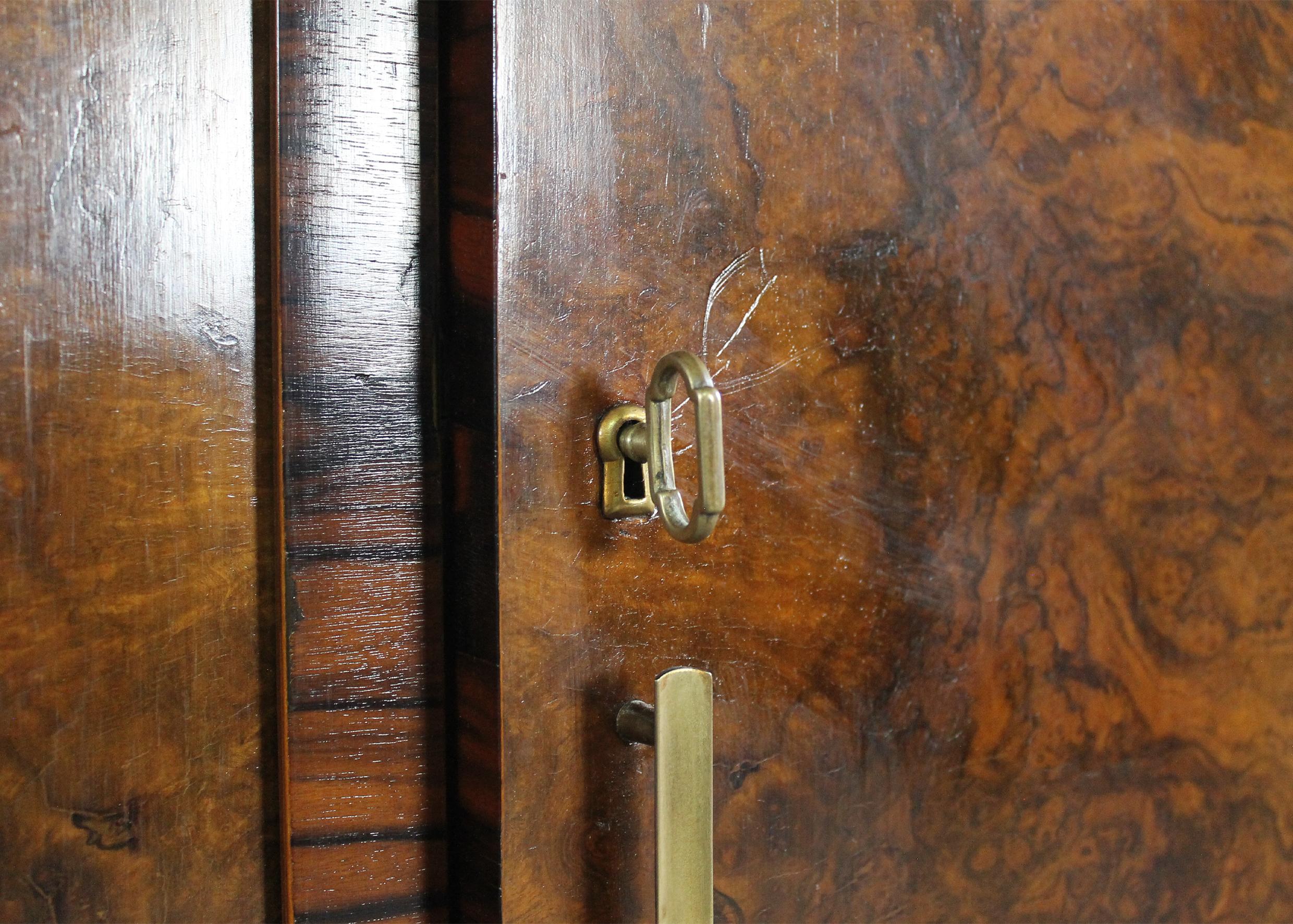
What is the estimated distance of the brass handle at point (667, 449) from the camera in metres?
0.40

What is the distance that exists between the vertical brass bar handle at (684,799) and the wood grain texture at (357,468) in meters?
0.11

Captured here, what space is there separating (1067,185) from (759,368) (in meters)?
0.22

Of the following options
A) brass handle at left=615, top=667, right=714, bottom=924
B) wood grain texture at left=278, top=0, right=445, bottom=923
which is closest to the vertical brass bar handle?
brass handle at left=615, top=667, right=714, bottom=924

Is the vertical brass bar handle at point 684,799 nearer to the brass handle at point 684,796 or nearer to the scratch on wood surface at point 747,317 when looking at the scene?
the brass handle at point 684,796

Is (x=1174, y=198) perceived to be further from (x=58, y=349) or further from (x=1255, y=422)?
(x=58, y=349)

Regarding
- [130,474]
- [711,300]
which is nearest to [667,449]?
[711,300]

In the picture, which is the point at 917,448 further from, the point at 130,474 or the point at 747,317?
the point at 130,474

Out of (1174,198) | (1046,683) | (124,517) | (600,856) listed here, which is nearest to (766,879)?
(600,856)

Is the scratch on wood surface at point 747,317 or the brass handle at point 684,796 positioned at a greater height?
the scratch on wood surface at point 747,317

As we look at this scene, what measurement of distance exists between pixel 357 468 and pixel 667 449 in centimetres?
13

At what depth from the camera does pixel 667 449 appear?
44 centimetres

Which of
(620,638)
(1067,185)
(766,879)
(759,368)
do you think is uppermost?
(1067,185)

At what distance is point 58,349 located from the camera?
419mm

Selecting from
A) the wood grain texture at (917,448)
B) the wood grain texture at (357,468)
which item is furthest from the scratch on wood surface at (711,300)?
the wood grain texture at (357,468)
